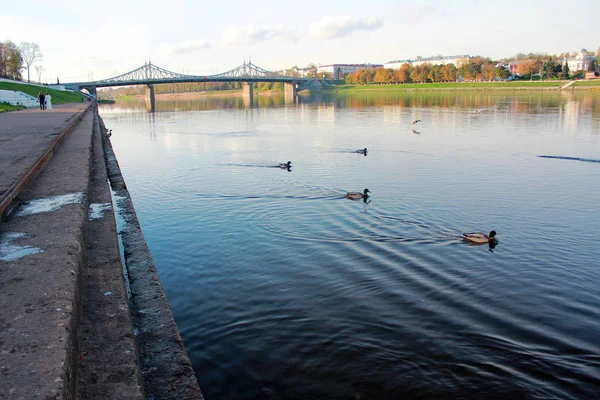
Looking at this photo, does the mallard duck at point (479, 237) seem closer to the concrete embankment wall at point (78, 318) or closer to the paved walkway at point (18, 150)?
the concrete embankment wall at point (78, 318)

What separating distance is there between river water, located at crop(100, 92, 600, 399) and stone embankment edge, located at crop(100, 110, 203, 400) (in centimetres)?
73

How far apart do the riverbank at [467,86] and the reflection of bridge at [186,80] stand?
1092 cm

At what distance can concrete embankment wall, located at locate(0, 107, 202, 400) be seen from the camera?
9.56 feet

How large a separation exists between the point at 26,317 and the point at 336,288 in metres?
4.12

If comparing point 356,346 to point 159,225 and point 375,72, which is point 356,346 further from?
point 375,72

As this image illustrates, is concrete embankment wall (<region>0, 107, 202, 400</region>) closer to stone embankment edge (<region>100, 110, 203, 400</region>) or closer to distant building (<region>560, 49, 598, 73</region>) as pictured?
stone embankment edge (<region>100, 110, 203, 400</region>)

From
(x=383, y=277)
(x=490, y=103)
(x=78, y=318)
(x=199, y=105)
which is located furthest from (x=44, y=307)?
(x=199, y=105)

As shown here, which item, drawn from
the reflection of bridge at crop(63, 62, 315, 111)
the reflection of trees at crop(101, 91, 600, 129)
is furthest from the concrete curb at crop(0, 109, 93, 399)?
the reflection of bridge at crop(63, 62, 315, 111)

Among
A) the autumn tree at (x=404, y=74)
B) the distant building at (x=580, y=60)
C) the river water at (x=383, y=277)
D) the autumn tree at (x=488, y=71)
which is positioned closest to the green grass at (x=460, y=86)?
the autumn tree at (x=404, y=74)

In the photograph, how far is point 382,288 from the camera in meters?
6.75

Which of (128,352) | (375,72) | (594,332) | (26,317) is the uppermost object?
(375,72)

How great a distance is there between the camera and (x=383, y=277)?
712cm

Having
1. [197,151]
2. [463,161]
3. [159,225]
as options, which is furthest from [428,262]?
[197,151]

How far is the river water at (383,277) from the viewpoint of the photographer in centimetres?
482
